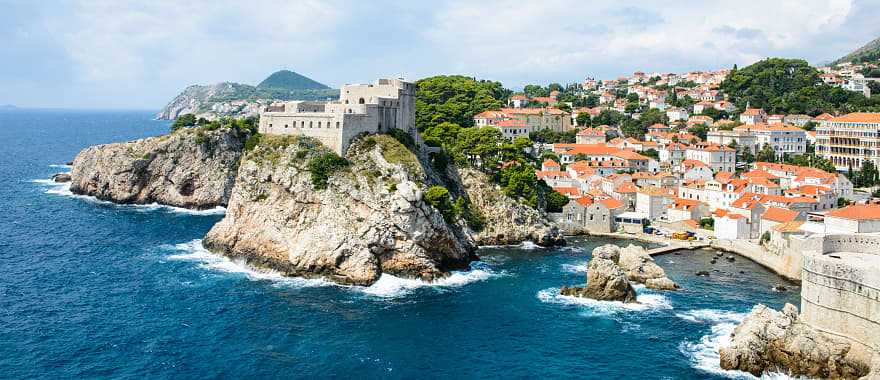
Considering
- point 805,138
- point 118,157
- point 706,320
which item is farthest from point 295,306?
point 805,138

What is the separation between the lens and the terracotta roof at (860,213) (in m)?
54.7

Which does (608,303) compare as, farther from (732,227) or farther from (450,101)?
(450,101)

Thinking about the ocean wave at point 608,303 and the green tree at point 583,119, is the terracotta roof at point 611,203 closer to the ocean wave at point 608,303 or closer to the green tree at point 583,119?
the ocean wave at point 608,303

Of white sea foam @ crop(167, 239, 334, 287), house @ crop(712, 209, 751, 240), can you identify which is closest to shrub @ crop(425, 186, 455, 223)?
white sea foam @ crop(167, 239, 334, 287)

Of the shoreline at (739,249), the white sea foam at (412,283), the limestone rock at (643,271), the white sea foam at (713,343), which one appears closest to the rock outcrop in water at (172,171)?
the white sea foam at (412,283)

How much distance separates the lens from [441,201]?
189 ft

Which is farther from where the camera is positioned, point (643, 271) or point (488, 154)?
point (488, 154)

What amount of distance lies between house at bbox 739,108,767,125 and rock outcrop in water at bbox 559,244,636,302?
257 ft

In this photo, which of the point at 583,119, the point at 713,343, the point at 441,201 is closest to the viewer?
the point at 713,343

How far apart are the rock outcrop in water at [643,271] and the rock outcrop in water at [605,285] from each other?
3558 mm

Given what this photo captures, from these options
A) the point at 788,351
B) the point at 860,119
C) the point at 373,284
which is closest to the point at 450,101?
the point at 373,284

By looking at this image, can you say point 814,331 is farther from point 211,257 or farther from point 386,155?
point 211,257

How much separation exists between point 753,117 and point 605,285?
80.0 m

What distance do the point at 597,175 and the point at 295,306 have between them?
5287cm
